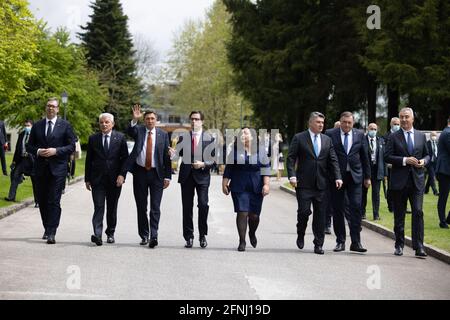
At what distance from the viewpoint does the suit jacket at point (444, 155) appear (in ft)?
45.6

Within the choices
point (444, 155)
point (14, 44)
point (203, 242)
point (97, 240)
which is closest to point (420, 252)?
point (203, 242)

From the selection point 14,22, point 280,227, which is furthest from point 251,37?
point 280,227

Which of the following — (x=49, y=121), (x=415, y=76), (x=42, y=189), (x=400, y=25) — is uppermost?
(x=400, y=25)

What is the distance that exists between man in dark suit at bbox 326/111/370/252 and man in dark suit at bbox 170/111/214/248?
200 centimetres

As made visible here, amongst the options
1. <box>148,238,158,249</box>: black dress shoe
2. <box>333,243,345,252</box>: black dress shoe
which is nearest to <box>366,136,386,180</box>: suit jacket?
<box>333,243,345,252</box>: black dress shoe

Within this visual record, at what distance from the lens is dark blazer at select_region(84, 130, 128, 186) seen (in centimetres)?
1137

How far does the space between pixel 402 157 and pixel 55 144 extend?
5301 mm

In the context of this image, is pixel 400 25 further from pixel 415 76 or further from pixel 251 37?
pixel 251 37

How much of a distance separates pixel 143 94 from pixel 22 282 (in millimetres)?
68485

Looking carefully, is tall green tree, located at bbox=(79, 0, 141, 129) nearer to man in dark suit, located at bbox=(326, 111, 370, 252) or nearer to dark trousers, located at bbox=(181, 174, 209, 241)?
man in dark suit, located at bbox=(326, 111, 370, 252)

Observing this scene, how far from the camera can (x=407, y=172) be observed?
10953 mm

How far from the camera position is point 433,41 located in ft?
96.9

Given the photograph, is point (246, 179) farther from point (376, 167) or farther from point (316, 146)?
point (376, 167)

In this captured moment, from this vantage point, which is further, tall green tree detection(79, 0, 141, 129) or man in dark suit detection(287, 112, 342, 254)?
tall green tree detection(79, 0, 141, 129)
